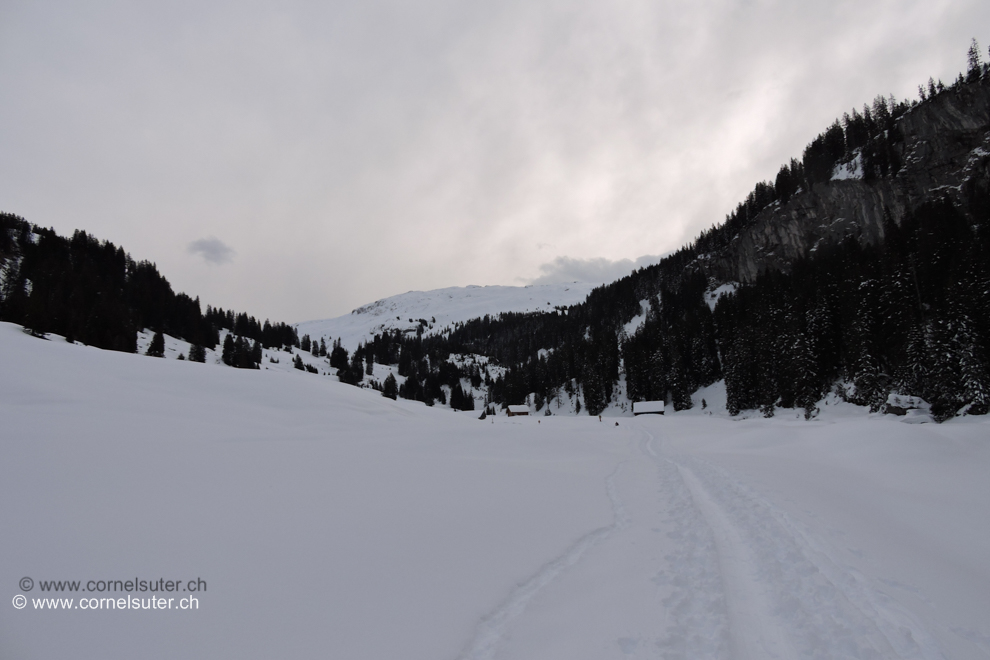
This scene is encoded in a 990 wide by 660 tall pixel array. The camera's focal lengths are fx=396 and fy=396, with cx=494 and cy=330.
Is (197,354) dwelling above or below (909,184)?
below

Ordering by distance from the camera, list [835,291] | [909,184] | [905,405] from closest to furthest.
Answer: [905,405], [835,291], [909,184]

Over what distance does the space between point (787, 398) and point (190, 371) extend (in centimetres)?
6752

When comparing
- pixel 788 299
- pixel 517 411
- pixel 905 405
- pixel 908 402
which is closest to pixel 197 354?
pixel 517 411

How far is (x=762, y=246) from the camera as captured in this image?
367 feet

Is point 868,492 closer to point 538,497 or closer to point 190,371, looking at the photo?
point 538,497

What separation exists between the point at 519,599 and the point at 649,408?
3154 inches

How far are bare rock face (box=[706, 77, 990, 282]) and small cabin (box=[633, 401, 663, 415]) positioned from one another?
56809 mm

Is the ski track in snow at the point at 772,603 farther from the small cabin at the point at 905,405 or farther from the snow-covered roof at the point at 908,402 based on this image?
the snow-covered roof at the point at 908,402

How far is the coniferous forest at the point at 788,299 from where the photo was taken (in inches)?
1620

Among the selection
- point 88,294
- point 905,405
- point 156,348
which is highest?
point 88,294

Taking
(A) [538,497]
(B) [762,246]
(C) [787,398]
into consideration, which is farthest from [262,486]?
(B) [762,246]

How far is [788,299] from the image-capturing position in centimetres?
6272

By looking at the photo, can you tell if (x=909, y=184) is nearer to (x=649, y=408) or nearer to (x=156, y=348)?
(x=649, y=408)

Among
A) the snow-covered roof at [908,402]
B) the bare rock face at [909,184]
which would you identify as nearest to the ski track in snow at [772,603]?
the snow-covered roof at [908,402]
